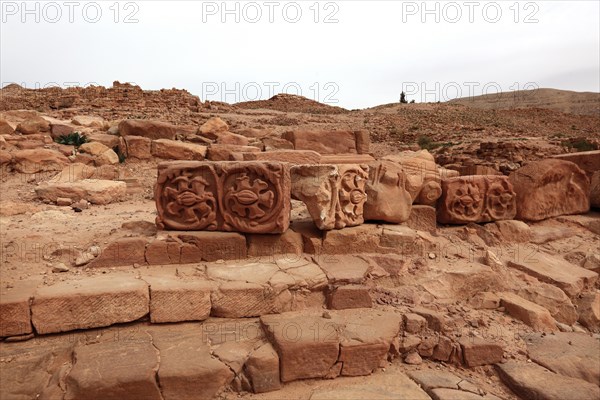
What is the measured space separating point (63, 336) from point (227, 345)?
3.74ft

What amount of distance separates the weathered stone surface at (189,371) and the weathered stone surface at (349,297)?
1.09 metres

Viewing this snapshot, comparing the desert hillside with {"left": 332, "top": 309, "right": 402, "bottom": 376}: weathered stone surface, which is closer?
{"left": 332, "top": 309, "right": 402, "bottom": 376}: weathered stone surface

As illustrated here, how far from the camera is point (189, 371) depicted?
2455mm

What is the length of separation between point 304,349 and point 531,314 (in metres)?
2.22

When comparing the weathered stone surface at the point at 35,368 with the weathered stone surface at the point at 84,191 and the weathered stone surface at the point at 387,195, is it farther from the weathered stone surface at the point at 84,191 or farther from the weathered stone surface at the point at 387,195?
the weathered stone surface at the point at 84,191

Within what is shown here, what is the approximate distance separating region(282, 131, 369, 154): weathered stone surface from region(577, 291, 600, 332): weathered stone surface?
383cm

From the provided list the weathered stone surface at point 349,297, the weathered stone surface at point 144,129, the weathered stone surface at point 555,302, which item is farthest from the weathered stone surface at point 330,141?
the weathered stone surface at point 349,297

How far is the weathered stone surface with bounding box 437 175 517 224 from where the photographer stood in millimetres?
4945

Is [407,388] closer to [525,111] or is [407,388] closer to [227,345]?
[227,345]

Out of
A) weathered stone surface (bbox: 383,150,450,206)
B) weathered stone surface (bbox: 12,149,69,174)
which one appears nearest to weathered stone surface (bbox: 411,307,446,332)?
weathered stone surface (bbox: 383,150,450,206)

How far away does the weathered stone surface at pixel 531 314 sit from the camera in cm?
356

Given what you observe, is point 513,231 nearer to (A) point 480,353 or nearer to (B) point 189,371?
(A) point 480,353

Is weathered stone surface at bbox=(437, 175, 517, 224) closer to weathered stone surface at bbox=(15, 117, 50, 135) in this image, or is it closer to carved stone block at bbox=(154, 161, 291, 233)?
carved stone block at bbox=(154, 161, 291, 233)

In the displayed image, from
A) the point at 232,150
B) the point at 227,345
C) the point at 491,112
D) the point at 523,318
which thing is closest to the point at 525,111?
the point at 491,112
